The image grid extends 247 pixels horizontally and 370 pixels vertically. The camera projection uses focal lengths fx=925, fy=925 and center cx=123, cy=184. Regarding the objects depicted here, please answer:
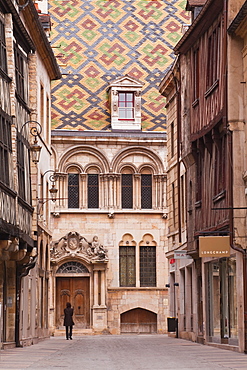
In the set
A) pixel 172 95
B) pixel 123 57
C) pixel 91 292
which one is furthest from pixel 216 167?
pixel 123 57

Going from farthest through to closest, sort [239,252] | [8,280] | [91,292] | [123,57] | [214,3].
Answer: [123,57] < [91,292] < [8,280] < [214,3] < [239,252]

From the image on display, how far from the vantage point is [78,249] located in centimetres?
4212

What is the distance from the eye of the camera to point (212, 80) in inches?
963

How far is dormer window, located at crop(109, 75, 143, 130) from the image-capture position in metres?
44.1

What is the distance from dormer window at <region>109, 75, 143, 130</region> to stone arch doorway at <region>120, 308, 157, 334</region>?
344 inches

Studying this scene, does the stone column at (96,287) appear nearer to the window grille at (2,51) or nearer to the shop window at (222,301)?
the shop window at (222,301)

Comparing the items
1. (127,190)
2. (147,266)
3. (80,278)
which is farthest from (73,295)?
(127,190)

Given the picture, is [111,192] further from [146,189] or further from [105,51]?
[105,51]

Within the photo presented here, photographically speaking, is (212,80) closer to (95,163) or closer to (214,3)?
(214,3)

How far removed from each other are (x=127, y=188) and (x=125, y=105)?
4109 millimetres

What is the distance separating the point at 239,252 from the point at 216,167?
12.2 feet

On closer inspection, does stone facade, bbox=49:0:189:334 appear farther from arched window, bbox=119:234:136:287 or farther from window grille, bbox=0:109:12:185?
window grille, bbox=0:109:12:185

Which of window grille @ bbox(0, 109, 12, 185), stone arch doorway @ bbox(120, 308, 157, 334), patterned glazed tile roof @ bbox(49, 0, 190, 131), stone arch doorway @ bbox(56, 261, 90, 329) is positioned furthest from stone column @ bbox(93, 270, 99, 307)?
window grille @ bbox(0, 109, 12, 185)

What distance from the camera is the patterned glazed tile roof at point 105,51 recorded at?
147 feet
